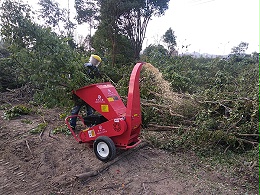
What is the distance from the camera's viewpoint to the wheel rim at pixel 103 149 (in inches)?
134

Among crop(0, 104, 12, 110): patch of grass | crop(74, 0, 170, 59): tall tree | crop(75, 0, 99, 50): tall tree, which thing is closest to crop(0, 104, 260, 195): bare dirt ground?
crop(0, 104, 12, 110): patch of grass

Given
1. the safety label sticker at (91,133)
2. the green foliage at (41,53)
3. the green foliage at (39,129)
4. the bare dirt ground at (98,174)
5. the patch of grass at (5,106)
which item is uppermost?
the green foliage at (41,53)

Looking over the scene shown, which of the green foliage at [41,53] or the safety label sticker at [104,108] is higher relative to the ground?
the green foliage at [41,53]

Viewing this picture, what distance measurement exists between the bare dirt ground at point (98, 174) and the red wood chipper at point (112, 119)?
0.95ft

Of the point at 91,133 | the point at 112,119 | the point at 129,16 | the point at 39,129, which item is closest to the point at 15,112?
the point at 39,129

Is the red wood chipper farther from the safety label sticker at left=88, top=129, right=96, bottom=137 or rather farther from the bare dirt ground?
the bare dirt ground

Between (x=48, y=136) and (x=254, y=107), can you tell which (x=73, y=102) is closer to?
(x=48, y=136)

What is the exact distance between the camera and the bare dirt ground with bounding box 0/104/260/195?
2.90 meters

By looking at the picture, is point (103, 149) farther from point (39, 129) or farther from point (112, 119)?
point (39, 129)

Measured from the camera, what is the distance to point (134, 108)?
10.9 ft

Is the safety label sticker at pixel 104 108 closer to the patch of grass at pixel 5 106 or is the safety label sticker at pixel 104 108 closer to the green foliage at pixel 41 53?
the green foliage at pixel 41 53

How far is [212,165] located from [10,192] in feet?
10.1

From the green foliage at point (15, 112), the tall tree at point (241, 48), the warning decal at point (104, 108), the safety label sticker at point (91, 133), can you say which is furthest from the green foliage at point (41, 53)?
the tall tree at point (241, 48)

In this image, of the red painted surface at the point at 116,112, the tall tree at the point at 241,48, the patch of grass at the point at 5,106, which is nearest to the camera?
the red painted surface at the point at 116,112
